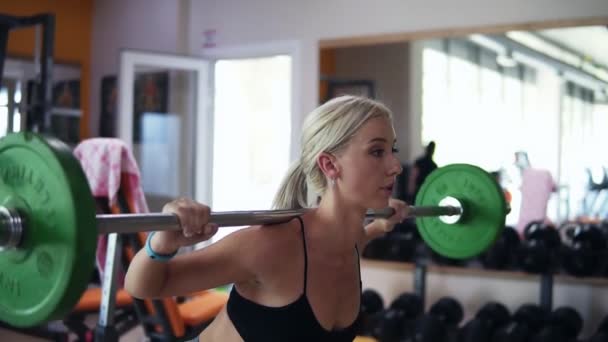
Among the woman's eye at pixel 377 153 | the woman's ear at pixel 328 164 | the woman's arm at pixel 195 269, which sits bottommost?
the woman's arm at pixel 195 269

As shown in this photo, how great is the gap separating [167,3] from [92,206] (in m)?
4.09

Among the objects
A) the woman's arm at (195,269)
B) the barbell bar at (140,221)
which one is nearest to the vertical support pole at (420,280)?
the barbell bar at (140,221)

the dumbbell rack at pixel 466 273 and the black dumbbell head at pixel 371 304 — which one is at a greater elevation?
the dumbbell rack at pixel 466 273

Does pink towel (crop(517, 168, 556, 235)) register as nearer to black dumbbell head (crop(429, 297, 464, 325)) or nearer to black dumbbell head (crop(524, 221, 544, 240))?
black dumbbell head (crop(524, 221, 544, 240))

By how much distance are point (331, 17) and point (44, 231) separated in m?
3.21

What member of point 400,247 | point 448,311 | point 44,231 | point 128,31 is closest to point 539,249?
point 448,311

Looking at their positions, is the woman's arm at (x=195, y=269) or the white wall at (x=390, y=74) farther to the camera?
the white wall at (x=390, y=74)

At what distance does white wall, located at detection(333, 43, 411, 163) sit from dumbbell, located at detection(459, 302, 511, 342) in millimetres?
950

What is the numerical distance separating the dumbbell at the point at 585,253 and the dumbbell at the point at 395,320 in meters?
0.71

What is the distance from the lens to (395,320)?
3.01 metres

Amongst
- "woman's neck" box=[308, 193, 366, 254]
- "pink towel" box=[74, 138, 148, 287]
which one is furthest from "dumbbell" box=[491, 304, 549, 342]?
"woman's neck" box=[308, 193, 366, 254]

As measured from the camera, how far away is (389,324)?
300 cm

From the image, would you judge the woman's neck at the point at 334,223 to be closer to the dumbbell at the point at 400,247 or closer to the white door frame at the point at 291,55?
the dumbbell at the point at 400,247

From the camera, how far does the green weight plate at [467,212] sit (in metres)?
1.78
